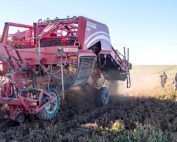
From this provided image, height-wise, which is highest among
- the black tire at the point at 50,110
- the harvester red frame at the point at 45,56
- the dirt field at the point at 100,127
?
the harvester red frame at the point at 45,56

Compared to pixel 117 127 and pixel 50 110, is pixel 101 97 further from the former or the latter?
pixel 117 127

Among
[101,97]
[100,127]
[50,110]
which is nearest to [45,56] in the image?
[50,110]

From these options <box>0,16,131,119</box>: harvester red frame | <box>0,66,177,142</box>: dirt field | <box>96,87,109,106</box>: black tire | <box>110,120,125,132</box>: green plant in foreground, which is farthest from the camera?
<box>96,87,109,106</box>: black tire

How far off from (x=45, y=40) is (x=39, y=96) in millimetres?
2741

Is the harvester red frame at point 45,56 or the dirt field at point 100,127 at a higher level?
the harvester red frame at point 45,56

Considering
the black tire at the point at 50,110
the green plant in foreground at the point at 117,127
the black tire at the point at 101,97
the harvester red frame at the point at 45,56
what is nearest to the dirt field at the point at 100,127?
the green plant in foreground at the point at 117,127

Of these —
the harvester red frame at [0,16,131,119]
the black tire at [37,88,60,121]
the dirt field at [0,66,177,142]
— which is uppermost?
the harvester red frame at [0,16,131,119]

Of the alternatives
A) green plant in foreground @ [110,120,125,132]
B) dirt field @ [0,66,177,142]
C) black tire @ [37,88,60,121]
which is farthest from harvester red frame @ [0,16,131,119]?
green plant in foreground @ [110,120,125,132]

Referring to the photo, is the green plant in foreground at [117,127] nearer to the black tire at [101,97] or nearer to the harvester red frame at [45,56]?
the harvester red frame at [45,56]

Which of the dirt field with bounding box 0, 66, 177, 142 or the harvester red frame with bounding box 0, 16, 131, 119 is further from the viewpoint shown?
the harvester red frame with bounding box 0, 16, 131, 119

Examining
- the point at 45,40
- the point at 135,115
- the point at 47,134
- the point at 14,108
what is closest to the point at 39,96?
the point at 14,108

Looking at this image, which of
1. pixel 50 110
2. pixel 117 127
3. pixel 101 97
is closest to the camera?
pixel 117 127

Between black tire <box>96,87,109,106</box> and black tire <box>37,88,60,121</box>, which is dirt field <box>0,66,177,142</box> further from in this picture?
black tire <box>96,87,109,106</box>

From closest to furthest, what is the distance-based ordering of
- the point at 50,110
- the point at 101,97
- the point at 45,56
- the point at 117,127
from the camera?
the point at 117,127 → the point at 50,110 → the point at 45,56 → the point at 101,97
